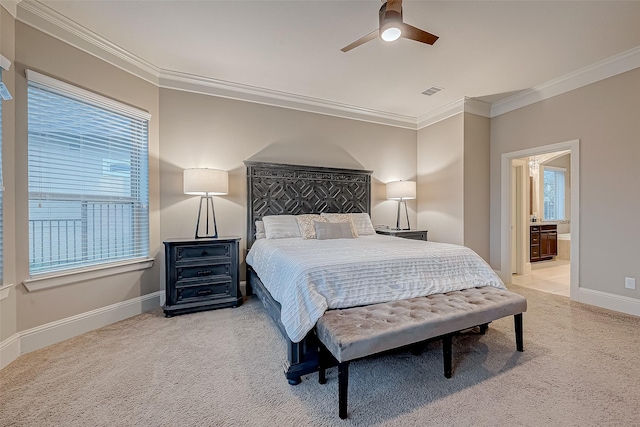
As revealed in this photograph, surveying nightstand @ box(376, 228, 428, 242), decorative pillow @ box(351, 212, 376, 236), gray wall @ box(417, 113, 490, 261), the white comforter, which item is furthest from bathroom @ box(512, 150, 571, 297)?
the white comforter

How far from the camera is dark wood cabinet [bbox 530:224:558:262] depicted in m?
6.00

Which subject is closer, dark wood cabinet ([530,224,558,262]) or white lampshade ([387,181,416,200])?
white lampshade ([387,181,416,200])

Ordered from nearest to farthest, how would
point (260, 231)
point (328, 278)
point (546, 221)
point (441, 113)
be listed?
point (328, 278) → point (260, 231) → point (441, 113) → point (546, 221)

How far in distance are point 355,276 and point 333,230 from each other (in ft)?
4.98

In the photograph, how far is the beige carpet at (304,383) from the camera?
61.1 inches

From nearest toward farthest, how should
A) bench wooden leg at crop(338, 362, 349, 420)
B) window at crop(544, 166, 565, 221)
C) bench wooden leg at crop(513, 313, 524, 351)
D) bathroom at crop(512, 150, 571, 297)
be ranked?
bench wooden leg at crop(338, 362, 349, 420) → bench wooden leg at crop(513, 313, 524, 351) → bathroom at crop(512, 150, 571, 297) → window at crop(544, 166, 565, 221)

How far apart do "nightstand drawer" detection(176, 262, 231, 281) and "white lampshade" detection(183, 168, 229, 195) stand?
→ 0.87 meters

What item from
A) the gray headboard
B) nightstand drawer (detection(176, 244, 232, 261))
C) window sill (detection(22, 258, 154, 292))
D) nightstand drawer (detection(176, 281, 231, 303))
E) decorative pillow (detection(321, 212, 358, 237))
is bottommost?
nightstand drawer (detection(176, 281, 231, 303))

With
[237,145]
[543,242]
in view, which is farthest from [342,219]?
[543,242]

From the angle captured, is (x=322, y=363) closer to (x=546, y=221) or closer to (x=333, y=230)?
(x=333, y=230)

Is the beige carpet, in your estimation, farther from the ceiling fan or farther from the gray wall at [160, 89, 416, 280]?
the ceiling fan

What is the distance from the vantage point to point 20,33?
7.38 ft

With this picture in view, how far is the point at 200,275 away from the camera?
316 centimetres

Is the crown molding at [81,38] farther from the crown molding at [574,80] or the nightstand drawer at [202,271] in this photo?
the crown molding at [574,80]
